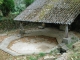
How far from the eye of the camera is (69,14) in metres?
11.9

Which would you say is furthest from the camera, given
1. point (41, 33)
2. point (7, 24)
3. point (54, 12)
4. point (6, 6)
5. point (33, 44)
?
point (6, 6)

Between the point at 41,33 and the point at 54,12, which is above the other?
the point at 54,12

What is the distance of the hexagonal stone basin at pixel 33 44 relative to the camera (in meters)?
11.5

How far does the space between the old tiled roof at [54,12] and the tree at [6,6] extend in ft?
15.1

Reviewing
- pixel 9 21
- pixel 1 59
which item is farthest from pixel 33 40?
pixel 9 21

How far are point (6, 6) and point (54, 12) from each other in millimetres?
7999

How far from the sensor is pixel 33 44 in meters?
12.8

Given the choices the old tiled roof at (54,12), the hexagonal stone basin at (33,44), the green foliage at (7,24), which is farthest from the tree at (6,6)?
the hexagonal stone basin at (33,44)

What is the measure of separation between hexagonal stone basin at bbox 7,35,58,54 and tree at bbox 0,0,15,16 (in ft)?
19.3

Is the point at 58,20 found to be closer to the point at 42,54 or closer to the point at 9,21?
the point at 42,54

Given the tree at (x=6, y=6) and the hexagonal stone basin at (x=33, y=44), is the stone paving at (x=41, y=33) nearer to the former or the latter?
the hexagonal stone basin at (x=33, y=44)

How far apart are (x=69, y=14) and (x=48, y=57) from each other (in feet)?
13.1

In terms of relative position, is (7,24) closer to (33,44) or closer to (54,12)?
(33,44)

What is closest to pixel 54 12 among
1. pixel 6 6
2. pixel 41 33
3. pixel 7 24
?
pixel 41 33
